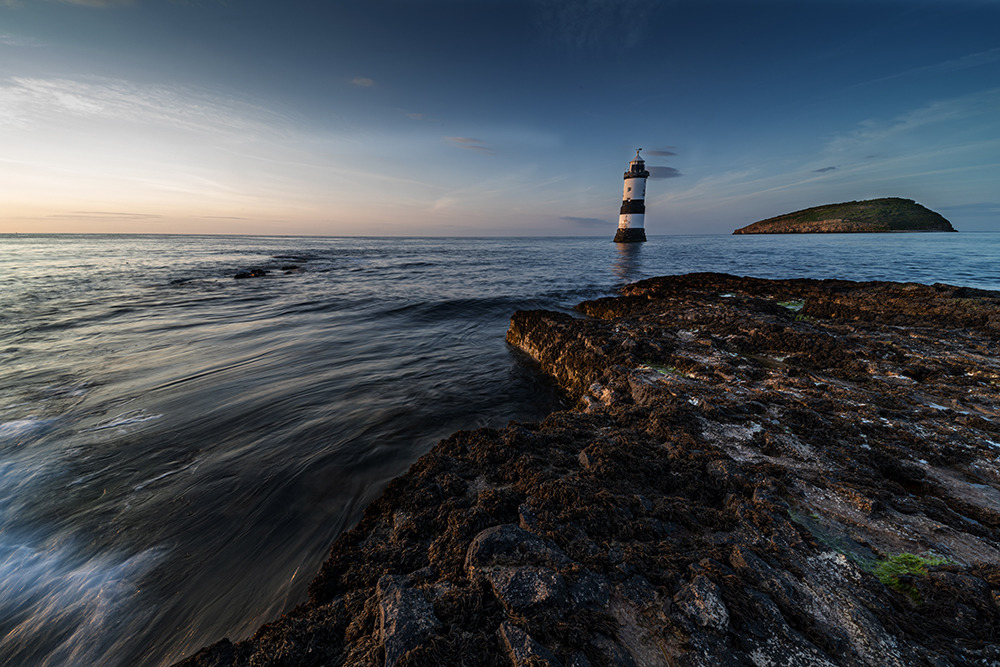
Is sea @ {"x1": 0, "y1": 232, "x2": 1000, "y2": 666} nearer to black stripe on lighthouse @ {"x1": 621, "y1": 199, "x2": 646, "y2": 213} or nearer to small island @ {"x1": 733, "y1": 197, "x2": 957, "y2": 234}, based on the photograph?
black stripe on lighthouse @ {"x1": 621, "y1": 199, "x2": 646, "y2": 213}

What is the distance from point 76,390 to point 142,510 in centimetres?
515

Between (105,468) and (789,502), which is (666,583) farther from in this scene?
(105,468)

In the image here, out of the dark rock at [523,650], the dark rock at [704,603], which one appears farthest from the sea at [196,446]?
the dark rock at [704,603]

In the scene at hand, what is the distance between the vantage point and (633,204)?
50.0 metres

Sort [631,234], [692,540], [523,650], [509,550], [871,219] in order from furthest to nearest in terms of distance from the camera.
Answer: [871,219] → [631,234] → [692,540] → [509,550] → [523,650]

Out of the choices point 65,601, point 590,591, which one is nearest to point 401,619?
point 590,591

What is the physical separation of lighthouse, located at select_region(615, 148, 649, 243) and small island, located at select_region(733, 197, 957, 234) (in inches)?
3721

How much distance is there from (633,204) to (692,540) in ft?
Answer: 179

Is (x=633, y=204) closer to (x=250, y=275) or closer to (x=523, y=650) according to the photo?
(x=250, y=275)

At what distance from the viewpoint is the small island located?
98812 millimetres

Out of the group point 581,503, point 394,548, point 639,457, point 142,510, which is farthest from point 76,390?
point 639,457

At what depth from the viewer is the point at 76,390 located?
6.87 meters

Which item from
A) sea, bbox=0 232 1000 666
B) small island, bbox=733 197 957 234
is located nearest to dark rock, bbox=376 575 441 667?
sea, bbox=0 232 1000 666

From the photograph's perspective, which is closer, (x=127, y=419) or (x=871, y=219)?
Answer: (x=127, y=419)
